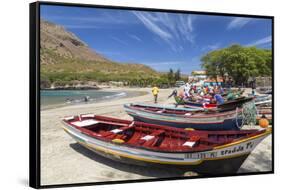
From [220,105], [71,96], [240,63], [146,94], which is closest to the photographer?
[71,96]

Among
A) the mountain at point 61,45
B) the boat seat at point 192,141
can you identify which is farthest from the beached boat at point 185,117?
the mountain at point 61,45

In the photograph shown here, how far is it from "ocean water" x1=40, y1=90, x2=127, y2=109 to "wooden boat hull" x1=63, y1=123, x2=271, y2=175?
0.29 metres

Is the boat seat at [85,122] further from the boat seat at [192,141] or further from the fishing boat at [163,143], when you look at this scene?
the boat seat at [192,141]

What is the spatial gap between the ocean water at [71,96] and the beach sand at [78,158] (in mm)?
51

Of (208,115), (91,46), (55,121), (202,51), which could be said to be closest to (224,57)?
(202,51)

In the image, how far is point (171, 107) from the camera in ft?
20.0

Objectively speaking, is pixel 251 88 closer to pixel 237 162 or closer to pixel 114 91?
pixel 237 162

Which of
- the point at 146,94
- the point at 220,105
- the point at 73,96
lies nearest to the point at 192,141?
the point at 220,105

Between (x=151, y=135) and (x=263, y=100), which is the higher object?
(x=263, y=100)

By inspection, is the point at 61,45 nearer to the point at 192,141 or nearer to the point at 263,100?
the point at 192,141

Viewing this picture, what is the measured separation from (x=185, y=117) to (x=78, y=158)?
1.48m

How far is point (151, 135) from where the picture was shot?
588cm

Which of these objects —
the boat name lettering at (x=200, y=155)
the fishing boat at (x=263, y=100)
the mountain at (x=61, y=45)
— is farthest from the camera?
the fishing boat at (x=263, y=100)

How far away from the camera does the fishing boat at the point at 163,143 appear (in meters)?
5.68
